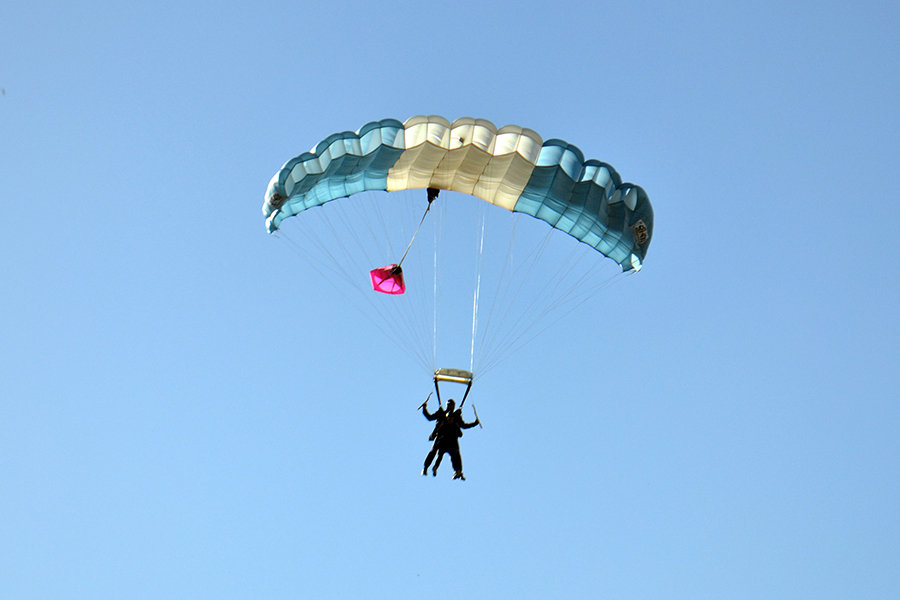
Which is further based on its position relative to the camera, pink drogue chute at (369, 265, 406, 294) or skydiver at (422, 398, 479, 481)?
pink drogue chute at (369, 265, 406, 294)

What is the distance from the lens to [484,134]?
20.4 m

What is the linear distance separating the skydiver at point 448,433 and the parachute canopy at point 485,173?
358 centimetres

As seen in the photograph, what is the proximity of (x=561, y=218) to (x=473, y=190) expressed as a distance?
153 centimetres

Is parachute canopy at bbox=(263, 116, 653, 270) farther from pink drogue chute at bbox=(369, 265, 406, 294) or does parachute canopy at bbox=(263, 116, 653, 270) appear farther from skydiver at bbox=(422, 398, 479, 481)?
skydiver at bbox=(422, 398, 479, 481)

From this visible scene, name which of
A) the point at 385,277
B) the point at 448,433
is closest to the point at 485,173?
the point at 385,277

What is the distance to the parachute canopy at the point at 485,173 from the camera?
20359 millimetres

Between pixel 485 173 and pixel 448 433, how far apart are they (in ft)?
13.8

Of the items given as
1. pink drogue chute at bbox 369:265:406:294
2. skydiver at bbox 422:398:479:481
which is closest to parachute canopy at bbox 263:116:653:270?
pink drogue chute at bbox 369:265:406:294

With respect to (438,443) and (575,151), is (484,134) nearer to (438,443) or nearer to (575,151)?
(575,151)

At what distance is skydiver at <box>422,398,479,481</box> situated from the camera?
20094 mm

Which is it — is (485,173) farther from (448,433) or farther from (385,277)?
(448,433)

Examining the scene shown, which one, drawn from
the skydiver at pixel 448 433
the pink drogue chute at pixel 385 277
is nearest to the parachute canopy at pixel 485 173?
the pink drogue chute at pixel 385 277

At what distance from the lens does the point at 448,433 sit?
20.1 m

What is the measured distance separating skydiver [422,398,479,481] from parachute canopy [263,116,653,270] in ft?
11.8
